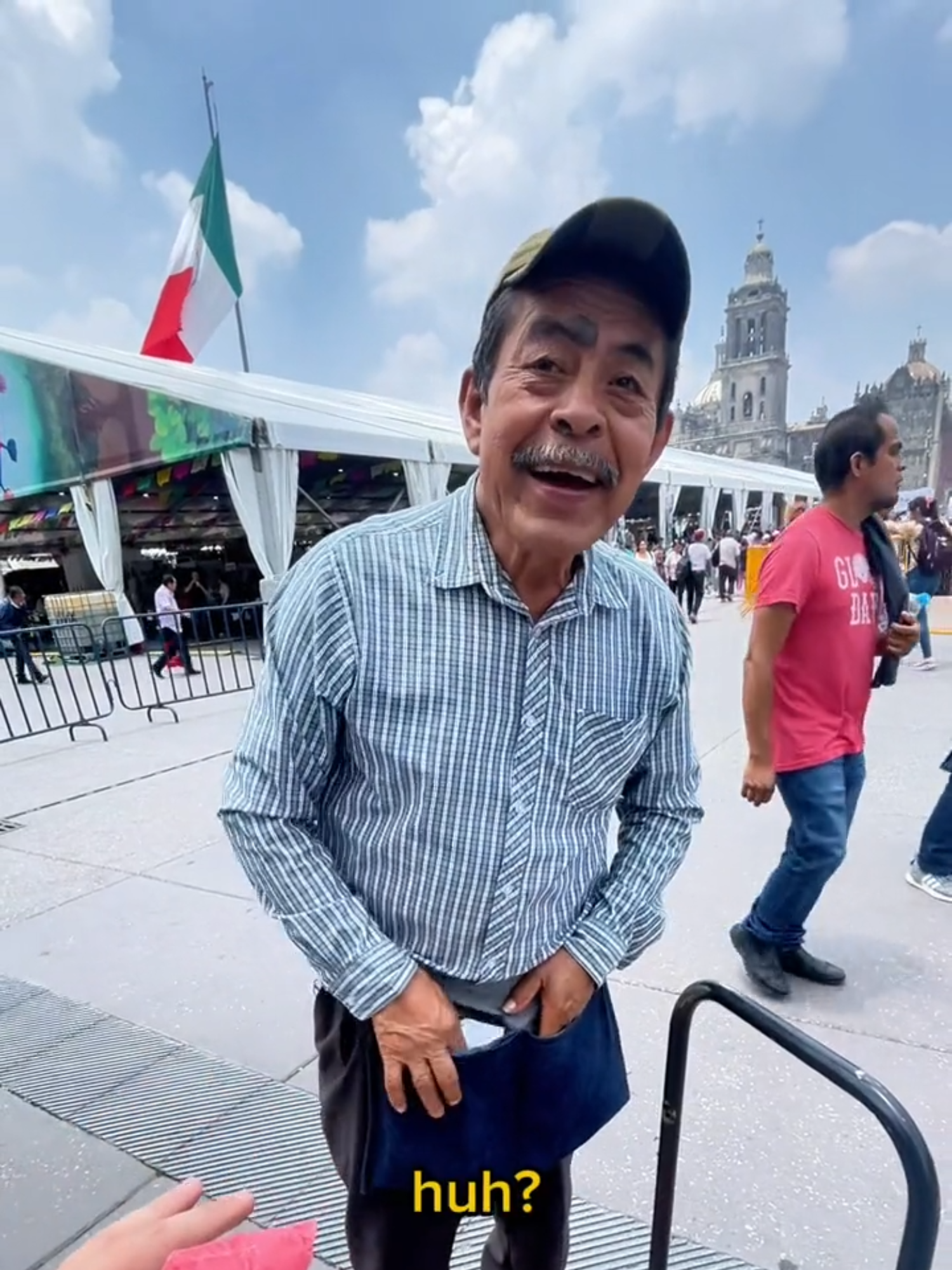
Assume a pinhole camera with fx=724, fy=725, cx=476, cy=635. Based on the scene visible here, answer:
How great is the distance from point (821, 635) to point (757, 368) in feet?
319

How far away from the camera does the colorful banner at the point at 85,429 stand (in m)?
Answer: 9.75

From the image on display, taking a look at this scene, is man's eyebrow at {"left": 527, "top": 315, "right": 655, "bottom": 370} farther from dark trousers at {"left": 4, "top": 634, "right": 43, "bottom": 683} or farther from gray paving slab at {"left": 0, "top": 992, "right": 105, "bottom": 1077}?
dark trousers at {"left": 4, "top": 634, "right": 43, "bottom": 683}

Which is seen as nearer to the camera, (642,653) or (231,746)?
(642,653)

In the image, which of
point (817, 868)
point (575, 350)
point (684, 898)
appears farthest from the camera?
point (684, 898)

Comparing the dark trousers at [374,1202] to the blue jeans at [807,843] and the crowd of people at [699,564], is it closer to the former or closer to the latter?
the blue jeans at [807,843]

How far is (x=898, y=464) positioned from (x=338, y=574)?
210 centimetres

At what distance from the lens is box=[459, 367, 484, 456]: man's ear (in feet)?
3.40

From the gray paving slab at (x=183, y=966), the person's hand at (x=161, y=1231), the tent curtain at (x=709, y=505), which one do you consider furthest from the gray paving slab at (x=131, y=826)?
the tent curtain at (x=709, y=505)

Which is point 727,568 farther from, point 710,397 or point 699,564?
point 710,397

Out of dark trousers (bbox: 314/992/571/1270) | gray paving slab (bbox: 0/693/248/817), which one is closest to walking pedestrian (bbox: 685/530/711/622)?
gray paving slab (bbox: 0/693/248/817)

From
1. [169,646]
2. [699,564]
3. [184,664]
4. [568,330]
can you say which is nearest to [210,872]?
[568,330]

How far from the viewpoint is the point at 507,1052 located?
1010 mm

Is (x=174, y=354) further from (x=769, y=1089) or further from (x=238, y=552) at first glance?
(x=769, y=1089)

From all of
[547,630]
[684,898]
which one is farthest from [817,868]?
[547,630]
